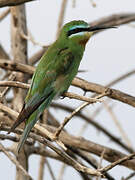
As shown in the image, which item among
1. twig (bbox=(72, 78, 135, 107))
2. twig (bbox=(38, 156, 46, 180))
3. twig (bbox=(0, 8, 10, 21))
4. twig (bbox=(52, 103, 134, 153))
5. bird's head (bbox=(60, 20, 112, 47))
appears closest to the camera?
twig (bbox=(72, 78, 135, 107))

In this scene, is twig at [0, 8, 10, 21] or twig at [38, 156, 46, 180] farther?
twig at [0, 8, 10, 21]

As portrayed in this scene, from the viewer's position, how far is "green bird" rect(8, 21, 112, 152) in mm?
2658

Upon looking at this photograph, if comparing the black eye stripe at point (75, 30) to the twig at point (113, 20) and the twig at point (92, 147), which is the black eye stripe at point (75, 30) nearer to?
the twig at point (92, 147)

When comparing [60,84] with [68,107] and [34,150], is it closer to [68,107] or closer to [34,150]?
[34,150]

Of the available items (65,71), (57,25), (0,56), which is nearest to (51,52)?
(65,71)

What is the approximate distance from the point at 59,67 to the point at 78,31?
0.78ft

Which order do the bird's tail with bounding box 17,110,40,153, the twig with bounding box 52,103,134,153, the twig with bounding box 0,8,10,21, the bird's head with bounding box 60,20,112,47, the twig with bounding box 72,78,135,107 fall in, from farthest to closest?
the twig with bounding box 52,103,134,153
the twig with bounding box 0,8,10,21
the bird's head with bounding box 60,20,112,47
the twig with bounding box 72,78,135,107
the bird's tail with bounding box 17,110,40,153

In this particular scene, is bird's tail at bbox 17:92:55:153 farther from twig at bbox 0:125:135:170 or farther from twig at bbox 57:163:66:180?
twig at bbox 57:163:66:180

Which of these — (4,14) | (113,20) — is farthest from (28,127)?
(113,20)

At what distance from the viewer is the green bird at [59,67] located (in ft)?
8.72

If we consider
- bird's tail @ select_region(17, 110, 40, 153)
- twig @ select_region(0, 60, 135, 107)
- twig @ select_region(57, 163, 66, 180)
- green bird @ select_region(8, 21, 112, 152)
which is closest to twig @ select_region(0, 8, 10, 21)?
green bird @ select_region(8, 21, 112, 152)

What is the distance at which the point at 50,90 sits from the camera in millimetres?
2785

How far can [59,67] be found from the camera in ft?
9.50

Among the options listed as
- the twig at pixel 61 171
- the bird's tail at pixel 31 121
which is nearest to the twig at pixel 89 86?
the bird's tail at pixel 31 121
